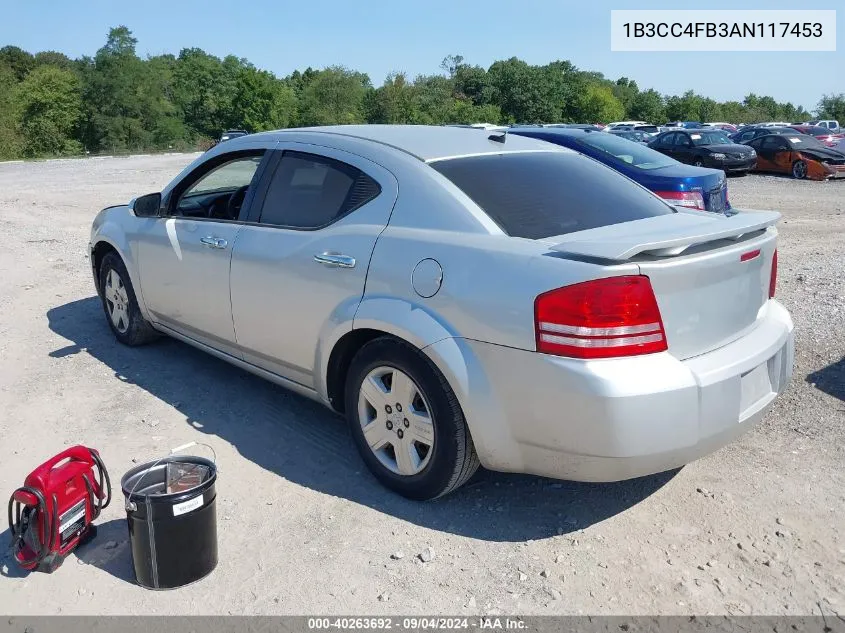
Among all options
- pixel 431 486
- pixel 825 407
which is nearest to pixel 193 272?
pixel 431 486

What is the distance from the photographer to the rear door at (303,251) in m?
3.61

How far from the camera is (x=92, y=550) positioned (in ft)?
10.5

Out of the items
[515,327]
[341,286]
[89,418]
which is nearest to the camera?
[515,327]

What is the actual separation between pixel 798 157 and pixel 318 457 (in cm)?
2170

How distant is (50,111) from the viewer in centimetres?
7269

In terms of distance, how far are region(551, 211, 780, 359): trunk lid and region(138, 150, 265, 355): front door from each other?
7.11 feet

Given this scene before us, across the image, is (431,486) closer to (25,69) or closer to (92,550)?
(92,550)

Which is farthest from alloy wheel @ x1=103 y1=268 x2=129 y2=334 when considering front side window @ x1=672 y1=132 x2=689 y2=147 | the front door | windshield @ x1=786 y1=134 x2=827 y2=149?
windshield @ x1=786 y1=134 x2=827 y2=149

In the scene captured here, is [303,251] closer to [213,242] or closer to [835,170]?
[213,242]

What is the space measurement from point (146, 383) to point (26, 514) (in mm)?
2159

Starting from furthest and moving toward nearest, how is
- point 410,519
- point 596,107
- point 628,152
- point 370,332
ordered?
point 596,107, point 628,152, point 370,332, point 410,519

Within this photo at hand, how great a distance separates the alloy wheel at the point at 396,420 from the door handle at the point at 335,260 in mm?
534

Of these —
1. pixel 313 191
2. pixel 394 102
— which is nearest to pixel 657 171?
pixel 313 191

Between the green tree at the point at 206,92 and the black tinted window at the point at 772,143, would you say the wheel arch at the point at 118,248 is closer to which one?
the black tinted window at the point at 772,143
